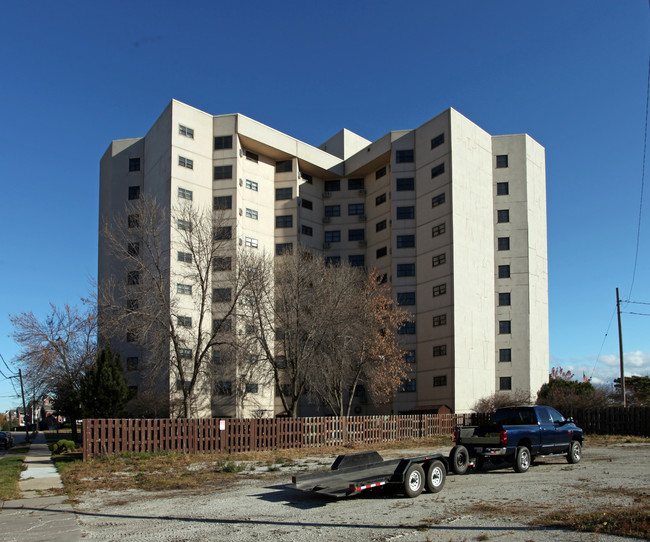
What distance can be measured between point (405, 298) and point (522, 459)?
1399 inches

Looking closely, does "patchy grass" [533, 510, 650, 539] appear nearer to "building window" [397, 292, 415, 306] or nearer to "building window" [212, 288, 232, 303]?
"building window" [212, 288, 232, 303]

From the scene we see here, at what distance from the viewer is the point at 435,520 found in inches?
374

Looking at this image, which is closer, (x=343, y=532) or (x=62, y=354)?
(x=343, y=532)

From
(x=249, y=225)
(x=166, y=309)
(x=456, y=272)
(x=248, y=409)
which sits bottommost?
(x=248, y=409)

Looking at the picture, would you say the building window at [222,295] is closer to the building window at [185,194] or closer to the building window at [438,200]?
the building window at [185,194]

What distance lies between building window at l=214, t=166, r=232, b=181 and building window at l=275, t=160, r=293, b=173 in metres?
6.60

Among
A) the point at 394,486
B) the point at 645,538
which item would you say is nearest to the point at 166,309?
the point at 394,486

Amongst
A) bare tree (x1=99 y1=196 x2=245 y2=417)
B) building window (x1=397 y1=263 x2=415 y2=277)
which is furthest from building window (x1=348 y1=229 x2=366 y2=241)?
bare tree (x1=99 y1=196 x2=245 y2=417)

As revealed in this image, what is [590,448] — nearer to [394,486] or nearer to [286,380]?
[394,486]

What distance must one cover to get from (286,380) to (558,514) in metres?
40.4

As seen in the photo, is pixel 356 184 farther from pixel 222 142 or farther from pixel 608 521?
pixel 608 521

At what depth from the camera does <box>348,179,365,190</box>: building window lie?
5950cm

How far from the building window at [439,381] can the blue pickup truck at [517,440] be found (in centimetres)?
2834

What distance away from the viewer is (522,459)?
51.8 ft
